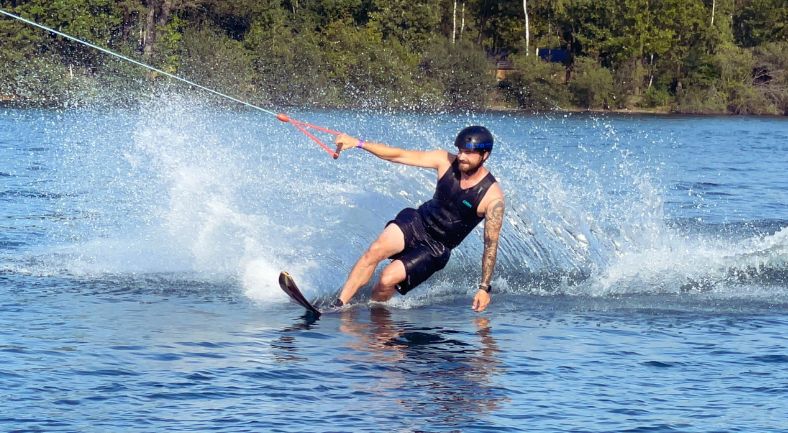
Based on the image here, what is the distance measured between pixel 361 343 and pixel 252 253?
303cm

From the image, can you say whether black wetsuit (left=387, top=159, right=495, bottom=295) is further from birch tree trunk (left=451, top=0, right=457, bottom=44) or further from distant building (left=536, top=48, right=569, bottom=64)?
distant building (left=536, top=48, right=569, bottom=64)

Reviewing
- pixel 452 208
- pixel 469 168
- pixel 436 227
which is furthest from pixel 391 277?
pixel 469 168

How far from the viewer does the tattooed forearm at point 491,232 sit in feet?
29.3

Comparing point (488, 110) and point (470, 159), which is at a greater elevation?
point (488, 110)

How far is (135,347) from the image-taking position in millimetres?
8430

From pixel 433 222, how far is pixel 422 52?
165ft

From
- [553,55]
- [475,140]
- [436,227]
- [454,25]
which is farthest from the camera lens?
[553,55]

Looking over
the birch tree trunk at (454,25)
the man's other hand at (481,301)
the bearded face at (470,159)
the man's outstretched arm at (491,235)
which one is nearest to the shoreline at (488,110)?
the birch tree trunk at (454,25)

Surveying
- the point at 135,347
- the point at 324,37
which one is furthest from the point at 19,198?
the point at 324,37

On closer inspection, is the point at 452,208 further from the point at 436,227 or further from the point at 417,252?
the point at 417,252

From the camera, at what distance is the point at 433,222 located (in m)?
9.53

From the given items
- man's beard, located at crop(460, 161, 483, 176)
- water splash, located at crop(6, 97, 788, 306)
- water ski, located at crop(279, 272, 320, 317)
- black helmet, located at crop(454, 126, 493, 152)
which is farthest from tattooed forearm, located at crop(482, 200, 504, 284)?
water splash, located at crop(6, 97, 788, 306)

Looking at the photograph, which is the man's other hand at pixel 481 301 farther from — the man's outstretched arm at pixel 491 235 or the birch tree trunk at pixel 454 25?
the birch tree trunk at pixel 454 25

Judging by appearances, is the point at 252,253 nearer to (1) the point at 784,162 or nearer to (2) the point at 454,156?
(2) the point at 454,156
